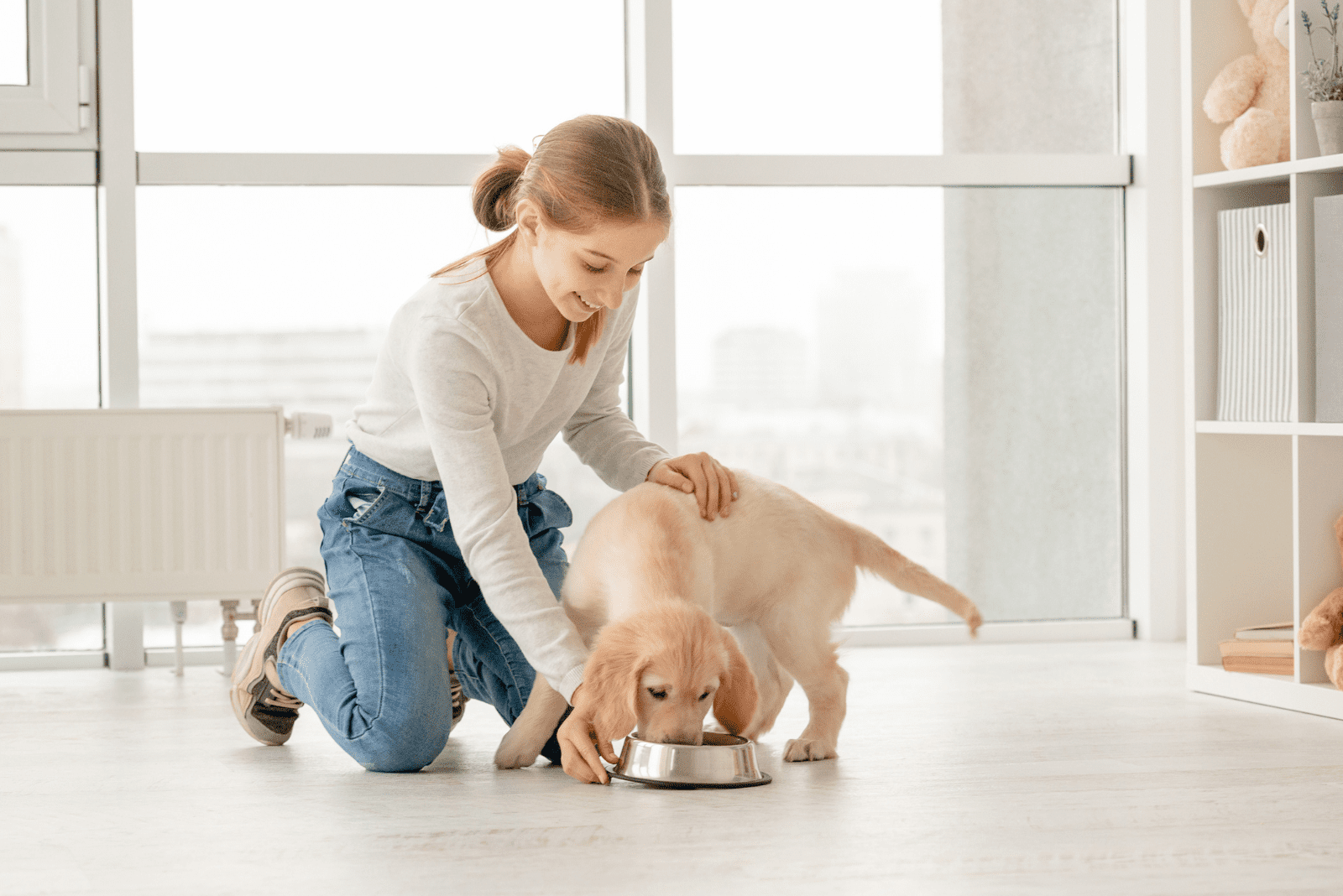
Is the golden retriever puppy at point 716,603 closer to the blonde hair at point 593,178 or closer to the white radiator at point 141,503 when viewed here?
the blonde hair at point 593,178

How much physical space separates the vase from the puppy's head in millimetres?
1413

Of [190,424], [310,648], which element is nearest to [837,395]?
[190,424]

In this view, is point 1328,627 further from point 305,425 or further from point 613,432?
point 305,425

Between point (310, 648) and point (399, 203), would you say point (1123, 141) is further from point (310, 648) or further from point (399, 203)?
point (310, 648)

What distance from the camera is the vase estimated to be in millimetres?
2156

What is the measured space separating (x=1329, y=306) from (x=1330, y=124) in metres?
0.31

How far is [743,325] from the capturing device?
3.26 metres

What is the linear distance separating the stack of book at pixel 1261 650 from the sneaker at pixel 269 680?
1637 mm

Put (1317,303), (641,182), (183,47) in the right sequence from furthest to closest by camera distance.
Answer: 1. (183,47)
2. (1317,303)
3. (641,182)

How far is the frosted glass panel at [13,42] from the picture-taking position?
291 cm

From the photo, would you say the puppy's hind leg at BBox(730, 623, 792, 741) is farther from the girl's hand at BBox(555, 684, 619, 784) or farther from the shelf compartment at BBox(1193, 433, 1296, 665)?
the shelf compartment at BBox(1193, 433, 1296, 665)

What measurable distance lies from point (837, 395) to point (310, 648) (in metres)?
1.78

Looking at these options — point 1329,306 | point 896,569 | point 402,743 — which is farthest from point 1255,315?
point 402,743

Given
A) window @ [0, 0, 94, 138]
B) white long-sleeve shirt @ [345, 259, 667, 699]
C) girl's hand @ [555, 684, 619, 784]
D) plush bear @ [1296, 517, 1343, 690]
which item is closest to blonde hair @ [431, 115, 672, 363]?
white long-sleeve shirt @ [345, 259, 667, 699]
